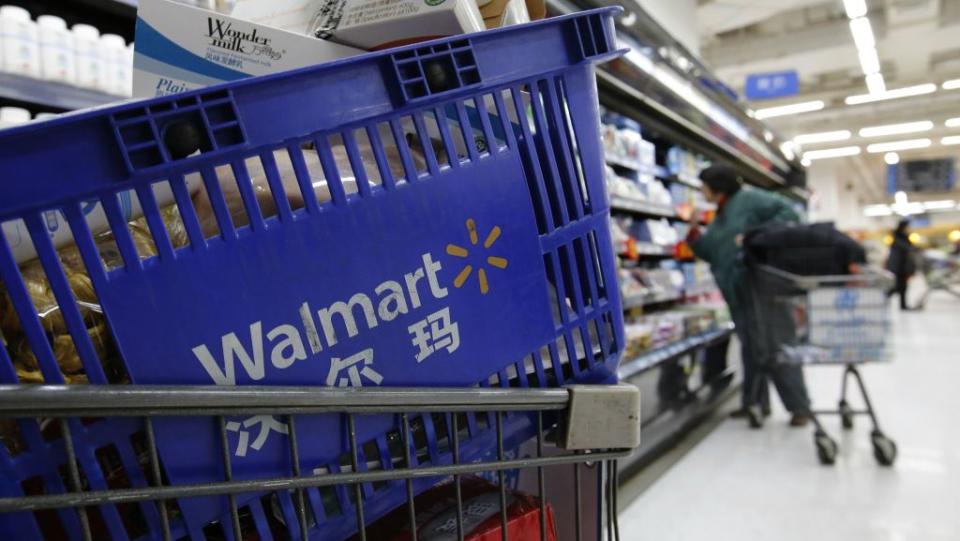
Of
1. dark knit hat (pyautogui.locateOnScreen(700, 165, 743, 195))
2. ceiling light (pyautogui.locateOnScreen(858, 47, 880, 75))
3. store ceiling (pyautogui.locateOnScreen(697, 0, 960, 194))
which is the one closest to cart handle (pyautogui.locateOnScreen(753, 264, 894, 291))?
dark knit hat (pyautogui.locateOnScreen(700, 165, 743, 195))

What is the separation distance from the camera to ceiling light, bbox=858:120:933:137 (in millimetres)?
14992

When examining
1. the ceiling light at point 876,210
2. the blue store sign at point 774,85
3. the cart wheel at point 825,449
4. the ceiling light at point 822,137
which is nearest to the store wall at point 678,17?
the cart wheel at point 825,449

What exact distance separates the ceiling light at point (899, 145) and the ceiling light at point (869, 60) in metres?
8.50

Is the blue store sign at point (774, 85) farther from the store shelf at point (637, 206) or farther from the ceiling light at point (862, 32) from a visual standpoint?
the store shelf at point (637, 206)

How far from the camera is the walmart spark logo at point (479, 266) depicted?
2.41 ft

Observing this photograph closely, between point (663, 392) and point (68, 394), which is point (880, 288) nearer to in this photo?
point (663, 392)

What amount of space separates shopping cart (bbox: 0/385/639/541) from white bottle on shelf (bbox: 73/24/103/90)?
1510mm

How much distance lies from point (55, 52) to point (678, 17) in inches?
207

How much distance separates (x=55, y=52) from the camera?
1686 mm

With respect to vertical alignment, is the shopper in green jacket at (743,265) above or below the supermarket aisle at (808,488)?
above

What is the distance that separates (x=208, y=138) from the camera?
0.56 metres

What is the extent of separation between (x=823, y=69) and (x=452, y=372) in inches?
473

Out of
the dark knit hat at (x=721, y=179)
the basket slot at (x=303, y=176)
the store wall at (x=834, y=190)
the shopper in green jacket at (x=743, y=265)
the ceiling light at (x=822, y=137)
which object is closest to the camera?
the basket slot at (x=303, y=176)

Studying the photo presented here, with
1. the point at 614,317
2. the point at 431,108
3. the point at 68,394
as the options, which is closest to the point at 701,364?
the point at 614,317
